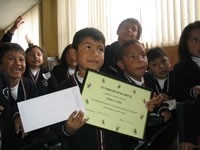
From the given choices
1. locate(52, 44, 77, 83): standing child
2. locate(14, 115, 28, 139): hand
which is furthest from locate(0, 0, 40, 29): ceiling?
locate(14, 115, 28, 139): hand

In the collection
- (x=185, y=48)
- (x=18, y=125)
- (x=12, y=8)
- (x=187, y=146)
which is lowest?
(x=187, y=146)

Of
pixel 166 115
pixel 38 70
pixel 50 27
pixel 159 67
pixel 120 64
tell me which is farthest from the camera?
pixel 50 27

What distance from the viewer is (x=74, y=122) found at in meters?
1.37

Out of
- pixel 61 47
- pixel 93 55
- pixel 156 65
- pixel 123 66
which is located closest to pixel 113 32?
pixel 61 47

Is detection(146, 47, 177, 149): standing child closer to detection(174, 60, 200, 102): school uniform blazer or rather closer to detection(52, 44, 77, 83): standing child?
detection(174, 60, 200, 102): school uniform blazer

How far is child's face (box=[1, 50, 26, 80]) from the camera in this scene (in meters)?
2.06

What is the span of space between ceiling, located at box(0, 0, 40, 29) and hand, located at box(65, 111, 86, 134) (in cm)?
618

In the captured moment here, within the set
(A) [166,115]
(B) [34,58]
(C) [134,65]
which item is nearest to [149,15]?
(B) [34,58]

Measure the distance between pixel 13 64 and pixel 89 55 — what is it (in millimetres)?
709

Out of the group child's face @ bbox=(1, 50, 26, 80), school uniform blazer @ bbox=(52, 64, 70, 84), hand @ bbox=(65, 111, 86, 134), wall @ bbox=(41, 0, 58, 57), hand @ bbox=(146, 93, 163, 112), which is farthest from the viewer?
wall @ bbox=(41, 0, 58, 57)

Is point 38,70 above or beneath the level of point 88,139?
above

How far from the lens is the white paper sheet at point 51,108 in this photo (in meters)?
1.41

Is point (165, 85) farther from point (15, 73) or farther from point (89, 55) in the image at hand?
point (15, 73)

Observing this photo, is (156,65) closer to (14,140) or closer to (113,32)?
(14,140)
